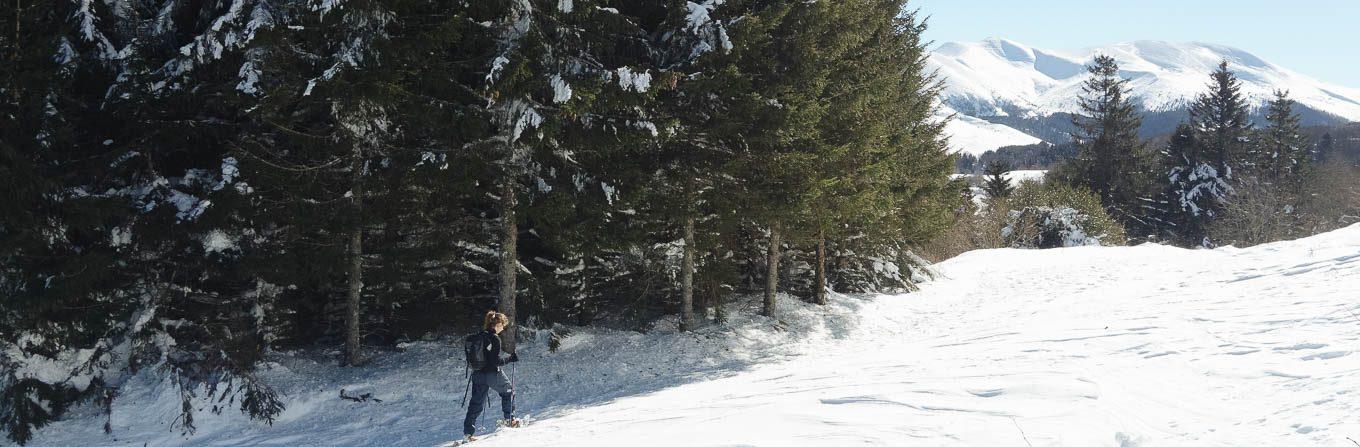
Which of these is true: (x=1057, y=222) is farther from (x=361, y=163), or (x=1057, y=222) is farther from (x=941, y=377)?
(x=361, y=163)

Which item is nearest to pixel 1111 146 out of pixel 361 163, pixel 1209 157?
pixel 1209 157

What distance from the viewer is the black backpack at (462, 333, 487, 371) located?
927cm

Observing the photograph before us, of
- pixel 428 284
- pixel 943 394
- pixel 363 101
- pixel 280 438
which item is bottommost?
pixel 280 438

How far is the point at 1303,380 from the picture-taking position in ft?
21.1

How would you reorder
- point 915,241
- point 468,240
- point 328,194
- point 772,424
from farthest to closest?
point 915,241 → point 468,240 → point 328,194 → point 772,424

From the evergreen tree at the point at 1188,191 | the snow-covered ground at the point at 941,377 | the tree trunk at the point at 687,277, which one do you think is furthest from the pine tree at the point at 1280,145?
the tree trunk at the point at 687,277

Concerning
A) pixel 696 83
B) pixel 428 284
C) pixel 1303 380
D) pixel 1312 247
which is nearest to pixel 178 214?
pixel 428 284

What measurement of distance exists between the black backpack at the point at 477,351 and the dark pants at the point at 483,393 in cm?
14

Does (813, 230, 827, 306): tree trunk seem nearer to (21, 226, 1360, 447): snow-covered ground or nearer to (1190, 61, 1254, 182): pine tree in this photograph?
(21, 226, 1360, 447): snow-covered ground

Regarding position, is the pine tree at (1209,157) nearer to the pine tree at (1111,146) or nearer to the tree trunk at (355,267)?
the pine tree at (1111,146)

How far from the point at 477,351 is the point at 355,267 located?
4.70 m

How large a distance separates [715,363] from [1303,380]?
926 cm

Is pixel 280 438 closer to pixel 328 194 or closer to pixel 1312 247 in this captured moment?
pixel 328 194

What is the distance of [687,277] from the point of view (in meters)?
15.2
